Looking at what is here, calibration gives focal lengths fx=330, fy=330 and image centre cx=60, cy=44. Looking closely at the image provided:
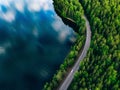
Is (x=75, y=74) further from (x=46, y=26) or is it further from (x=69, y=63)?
(x=46, y=26)

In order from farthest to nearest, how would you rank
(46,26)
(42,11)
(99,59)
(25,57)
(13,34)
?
(42,11) < (46,26) < (13,34) < (25,57) < (99,59)

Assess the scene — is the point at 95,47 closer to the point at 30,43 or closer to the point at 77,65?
the point at 77,65

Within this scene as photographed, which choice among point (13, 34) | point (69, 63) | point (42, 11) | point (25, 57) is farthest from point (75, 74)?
point (42, 11)

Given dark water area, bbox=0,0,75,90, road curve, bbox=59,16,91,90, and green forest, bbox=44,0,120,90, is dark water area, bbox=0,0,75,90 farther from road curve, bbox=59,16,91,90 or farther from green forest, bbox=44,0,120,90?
road curve, bbox=59,16,91,90

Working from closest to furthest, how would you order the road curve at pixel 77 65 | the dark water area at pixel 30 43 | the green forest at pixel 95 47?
the green forest at pixel 95 47, the road curve at pixel 77 65, the dark water area at pixel 30 43

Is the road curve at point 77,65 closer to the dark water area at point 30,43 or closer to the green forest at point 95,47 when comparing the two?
the green forest at point 95,47

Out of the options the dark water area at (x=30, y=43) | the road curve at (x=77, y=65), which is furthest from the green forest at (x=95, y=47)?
the dark water area at (x=30, y=43)

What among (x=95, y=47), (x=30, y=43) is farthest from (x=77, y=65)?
(x=30, y=43)
